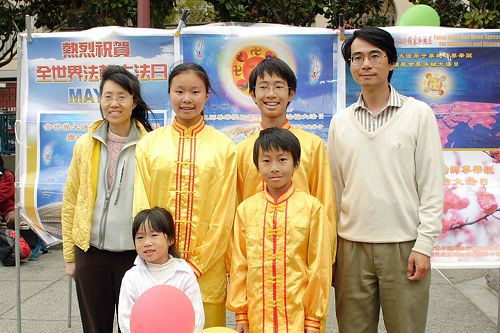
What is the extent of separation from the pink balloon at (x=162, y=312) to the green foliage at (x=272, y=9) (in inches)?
233

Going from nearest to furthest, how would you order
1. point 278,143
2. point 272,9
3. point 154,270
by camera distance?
1. point 278,143
2. point 154,270
3. point 272,9

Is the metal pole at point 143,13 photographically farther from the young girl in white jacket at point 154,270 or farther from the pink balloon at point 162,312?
the pink balloon at point 162,312

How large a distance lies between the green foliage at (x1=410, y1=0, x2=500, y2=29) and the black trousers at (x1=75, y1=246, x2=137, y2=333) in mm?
5085

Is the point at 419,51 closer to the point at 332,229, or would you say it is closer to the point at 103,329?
the point at 332,229

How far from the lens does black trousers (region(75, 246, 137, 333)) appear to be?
293 cm

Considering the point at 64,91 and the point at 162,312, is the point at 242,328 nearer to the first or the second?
the point at 162,312

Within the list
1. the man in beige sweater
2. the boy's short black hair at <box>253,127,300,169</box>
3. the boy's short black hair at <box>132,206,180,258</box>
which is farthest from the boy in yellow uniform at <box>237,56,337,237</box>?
the boy's short black hair at <box>132,206,180,258</box>

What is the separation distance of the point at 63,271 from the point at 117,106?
404 centimetres

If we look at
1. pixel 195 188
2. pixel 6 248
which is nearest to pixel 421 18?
pixel 195 188

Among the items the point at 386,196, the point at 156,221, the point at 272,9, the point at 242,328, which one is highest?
the point at 272,9

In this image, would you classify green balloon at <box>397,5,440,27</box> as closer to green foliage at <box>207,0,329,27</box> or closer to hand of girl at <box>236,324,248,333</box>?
hand of girl at <box>236,324,248,333</box>

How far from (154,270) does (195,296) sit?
0.22 meters

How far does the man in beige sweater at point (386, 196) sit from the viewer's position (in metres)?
2.59

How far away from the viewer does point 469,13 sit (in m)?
6.54
